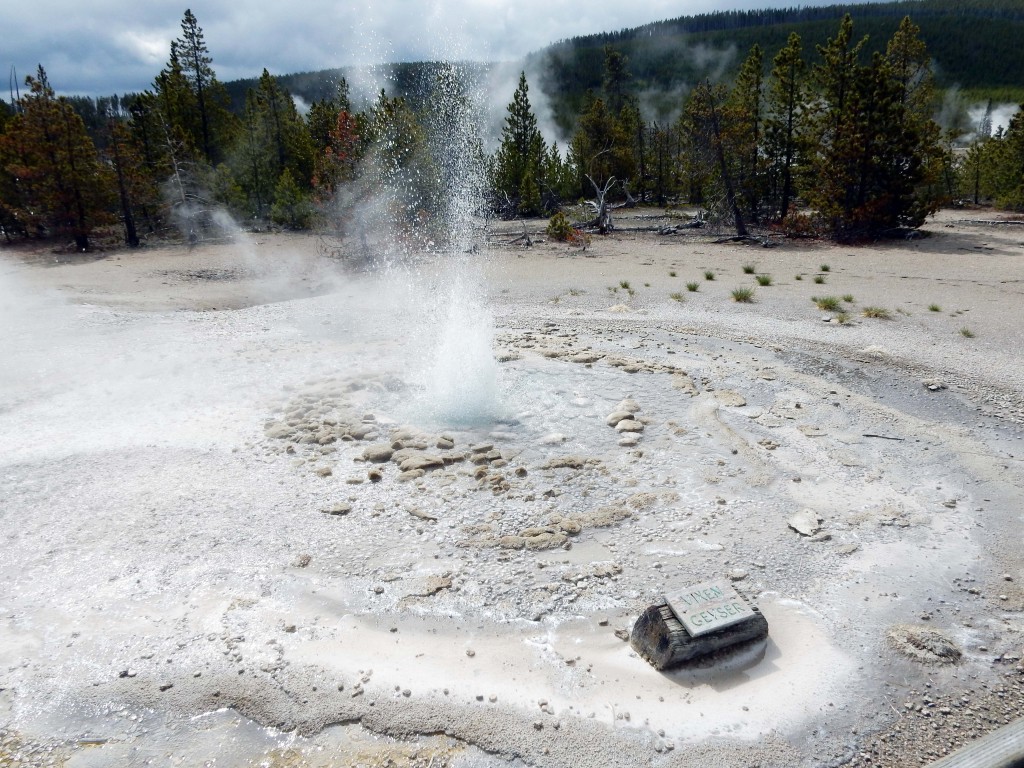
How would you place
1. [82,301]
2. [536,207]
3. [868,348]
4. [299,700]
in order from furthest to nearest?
[536,207]
[82,301]
[868,348]
[299,700]

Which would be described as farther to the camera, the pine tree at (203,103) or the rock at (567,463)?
the pine tree at (203,103)

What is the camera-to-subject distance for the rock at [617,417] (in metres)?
7.12

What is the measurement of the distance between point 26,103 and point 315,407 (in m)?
20.5

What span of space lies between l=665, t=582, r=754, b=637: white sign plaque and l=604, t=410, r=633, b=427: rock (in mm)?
3207

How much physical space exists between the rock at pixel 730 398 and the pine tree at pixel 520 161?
25.0 meters

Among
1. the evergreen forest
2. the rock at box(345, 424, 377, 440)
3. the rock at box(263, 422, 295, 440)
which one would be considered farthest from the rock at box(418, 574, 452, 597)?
the evergreen forest

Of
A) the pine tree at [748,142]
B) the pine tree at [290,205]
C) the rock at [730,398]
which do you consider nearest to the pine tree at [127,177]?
the pine tree at [290,205]

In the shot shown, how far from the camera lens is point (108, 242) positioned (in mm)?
23719

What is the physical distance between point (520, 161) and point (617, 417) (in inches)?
1150

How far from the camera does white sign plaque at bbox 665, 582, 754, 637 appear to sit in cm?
371

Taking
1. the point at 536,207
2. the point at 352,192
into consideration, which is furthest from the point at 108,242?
the point at 536,207

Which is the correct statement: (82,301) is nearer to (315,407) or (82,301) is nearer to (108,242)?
(315,407)

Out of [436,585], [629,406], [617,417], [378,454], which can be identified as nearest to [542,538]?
[436,585]

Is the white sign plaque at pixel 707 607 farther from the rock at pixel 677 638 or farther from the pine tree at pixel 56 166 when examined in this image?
the pine tree at pixel 56 166
